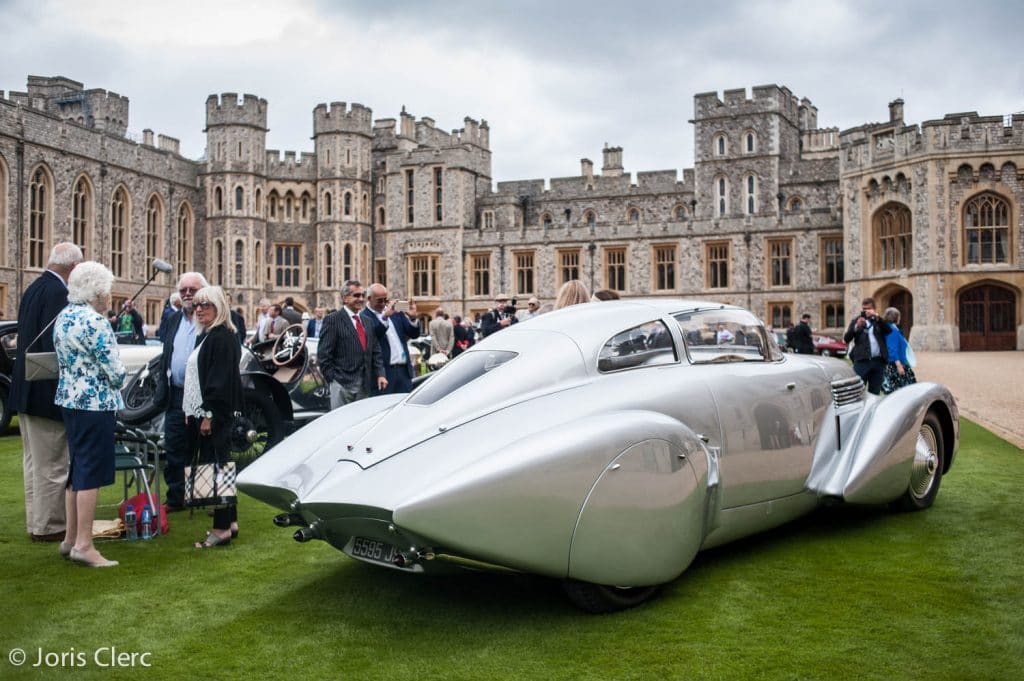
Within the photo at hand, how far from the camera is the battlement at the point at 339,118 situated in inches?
1874

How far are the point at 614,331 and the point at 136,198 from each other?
40469 millimetres

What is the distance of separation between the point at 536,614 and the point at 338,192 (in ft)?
149

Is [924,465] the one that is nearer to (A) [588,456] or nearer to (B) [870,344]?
(A) [588,456]

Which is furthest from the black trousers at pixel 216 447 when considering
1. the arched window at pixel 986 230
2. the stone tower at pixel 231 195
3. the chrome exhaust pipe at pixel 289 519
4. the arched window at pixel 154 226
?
the stone tower at pixel 231 195

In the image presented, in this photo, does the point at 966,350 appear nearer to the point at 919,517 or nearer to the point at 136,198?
the point at 919,517

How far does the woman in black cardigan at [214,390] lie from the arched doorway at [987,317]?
111 ft

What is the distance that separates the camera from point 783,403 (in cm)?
549

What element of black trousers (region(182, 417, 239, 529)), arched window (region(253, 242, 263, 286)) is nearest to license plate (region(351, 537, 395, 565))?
black trousers (region(182, 417, 239, 529))

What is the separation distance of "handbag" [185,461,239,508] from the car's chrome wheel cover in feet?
16.0

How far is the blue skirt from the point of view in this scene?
5.44m

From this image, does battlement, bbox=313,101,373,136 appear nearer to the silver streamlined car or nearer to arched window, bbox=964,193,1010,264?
arched window, bbox=964,193,1010,264

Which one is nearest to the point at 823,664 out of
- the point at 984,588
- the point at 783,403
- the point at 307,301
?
the point at 984,588

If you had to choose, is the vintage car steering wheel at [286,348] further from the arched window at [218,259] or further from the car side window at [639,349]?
the arched window at [218,259]

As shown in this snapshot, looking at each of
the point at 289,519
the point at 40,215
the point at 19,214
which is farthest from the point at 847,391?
the point at 40,215
